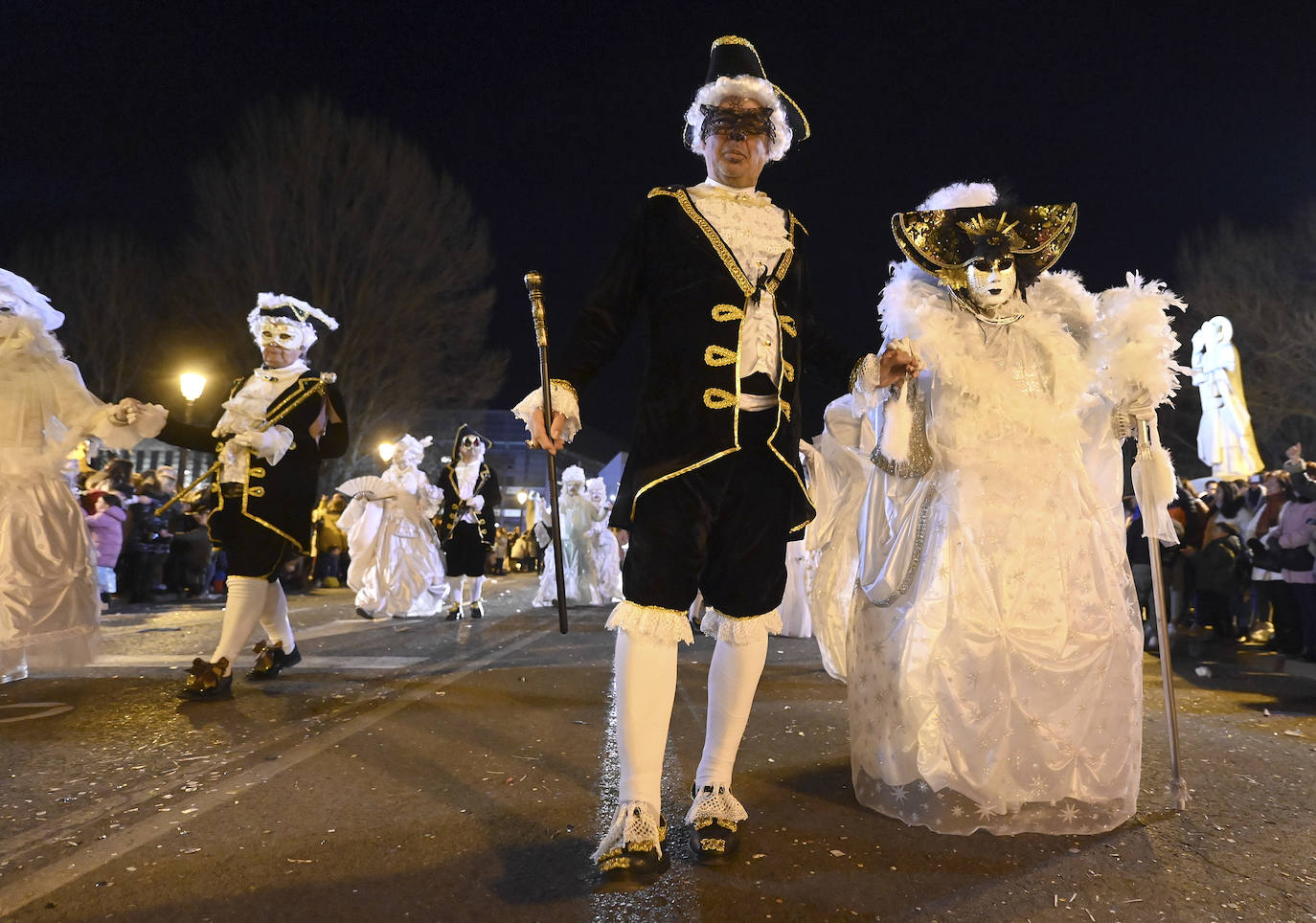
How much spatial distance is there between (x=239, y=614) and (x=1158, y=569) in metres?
4.51

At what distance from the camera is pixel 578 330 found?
2590mm

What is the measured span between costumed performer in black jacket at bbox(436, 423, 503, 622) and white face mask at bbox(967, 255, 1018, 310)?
23.3 ft

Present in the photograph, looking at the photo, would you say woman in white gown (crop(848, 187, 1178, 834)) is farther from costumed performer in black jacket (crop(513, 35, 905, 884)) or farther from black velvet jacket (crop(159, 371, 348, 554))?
black velvet jacket (crop(159, 371, 348, 554))

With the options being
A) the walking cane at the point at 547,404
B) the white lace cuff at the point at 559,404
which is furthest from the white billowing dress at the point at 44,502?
the white lace cuff at the point at 559,404

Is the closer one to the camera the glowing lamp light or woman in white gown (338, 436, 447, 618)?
woman in white gown (338, 436, 447, 618)

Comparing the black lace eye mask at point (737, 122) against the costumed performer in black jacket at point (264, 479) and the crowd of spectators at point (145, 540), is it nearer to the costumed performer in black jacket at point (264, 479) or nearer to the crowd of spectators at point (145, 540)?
the costumed performer in black jacket at point (264, 479)

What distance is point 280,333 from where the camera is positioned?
17.1ft

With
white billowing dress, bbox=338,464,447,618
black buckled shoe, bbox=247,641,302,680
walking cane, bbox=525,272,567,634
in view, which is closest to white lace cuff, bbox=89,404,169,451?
black buckled shoe, bbox=247,641,302,680

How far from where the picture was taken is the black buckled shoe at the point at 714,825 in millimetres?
2275

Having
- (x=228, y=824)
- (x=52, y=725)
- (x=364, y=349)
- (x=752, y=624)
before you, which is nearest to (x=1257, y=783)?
(x=752, y=624)

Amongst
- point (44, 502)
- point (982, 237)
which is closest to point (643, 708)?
point (982, 237)

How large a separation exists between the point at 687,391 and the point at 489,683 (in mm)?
3272

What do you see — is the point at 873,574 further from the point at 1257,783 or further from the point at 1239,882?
the point at 1257,783

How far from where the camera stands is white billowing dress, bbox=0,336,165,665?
168 inches
